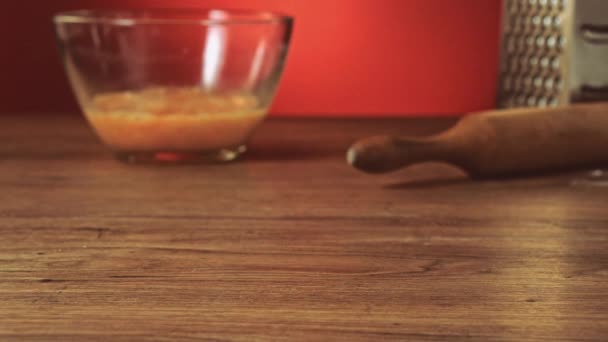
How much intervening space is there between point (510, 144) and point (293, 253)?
15.1 inches

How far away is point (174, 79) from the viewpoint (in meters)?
1.06

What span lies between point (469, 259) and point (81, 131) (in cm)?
80

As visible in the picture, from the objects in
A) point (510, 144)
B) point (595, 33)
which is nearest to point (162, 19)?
point (510, 144)

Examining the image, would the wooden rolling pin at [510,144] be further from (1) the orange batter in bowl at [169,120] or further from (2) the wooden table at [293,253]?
(1) the orange batter in bowl at [169,120]

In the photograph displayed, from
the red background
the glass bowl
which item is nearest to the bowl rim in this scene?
the glass bowl

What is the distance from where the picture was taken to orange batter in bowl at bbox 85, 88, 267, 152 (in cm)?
98

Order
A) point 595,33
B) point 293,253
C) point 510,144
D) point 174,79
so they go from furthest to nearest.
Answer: point 595,33 < point 174,79 < point 510,144 < point 293,253

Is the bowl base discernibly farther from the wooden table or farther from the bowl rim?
the bowl rim

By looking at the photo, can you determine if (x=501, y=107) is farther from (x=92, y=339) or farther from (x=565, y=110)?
(x=92, y=339)

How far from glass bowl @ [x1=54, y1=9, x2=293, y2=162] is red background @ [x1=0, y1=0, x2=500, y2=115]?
1.53 feet

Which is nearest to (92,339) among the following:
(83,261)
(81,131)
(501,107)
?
(83,261)

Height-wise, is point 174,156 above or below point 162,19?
below

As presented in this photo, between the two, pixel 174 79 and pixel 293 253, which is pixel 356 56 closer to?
pixel 174 79

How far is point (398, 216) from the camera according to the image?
762mm
